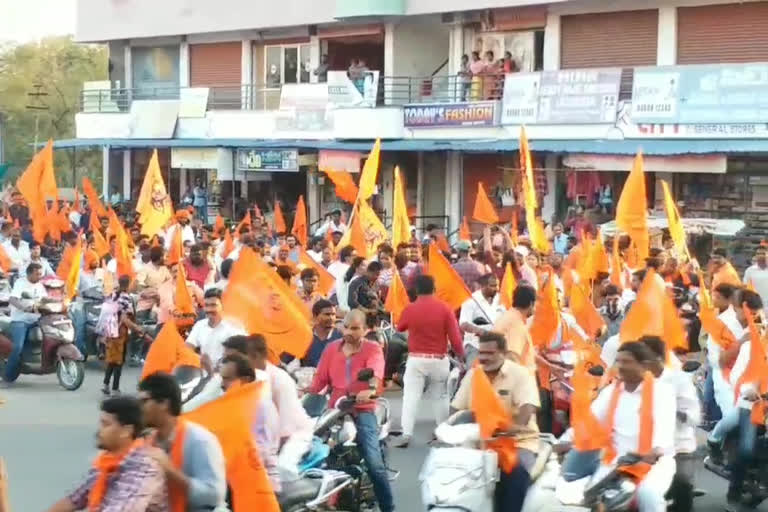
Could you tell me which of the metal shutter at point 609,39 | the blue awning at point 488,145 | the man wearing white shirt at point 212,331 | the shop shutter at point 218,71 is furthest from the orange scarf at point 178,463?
the shop shutter at point 218,71

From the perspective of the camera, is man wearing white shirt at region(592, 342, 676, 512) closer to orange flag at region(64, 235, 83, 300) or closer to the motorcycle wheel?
the motorcycle wheel

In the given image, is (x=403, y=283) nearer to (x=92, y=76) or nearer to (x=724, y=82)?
(x=724, y=82)

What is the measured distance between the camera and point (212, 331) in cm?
1142

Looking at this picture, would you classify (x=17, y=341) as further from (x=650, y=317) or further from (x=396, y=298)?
(x=650, y=317)

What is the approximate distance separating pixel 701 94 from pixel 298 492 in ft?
62.4

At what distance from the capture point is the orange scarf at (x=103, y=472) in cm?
582

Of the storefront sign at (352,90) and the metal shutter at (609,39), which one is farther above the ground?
the metal shutter at (609,39)

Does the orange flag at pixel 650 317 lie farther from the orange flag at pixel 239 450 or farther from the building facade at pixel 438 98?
the building facade at pixel 438 98

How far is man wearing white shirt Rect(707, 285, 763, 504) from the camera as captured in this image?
33.9 feet

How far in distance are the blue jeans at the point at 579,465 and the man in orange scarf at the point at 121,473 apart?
10.5ft

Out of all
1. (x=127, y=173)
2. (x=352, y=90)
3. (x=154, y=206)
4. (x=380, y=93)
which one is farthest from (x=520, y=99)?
(x=127, y=173)

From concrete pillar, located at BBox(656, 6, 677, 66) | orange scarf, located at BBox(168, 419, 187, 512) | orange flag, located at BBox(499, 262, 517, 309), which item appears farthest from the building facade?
orange scarf, located at BBox(168, 419, 187, 512)

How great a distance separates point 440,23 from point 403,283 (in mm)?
18567

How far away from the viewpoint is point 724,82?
25672mm
